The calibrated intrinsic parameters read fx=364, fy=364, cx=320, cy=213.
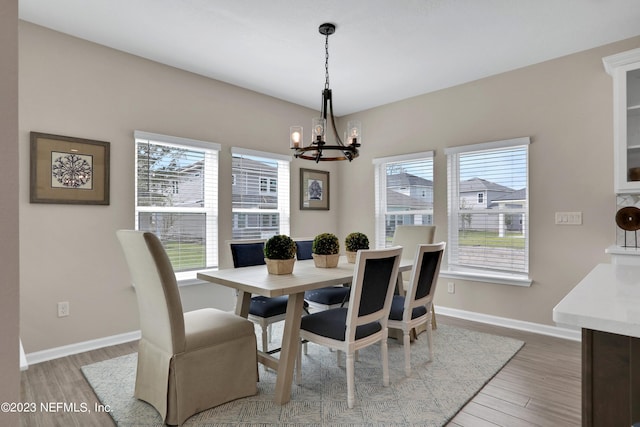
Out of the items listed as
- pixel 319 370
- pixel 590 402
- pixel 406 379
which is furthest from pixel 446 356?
pixel 590 402

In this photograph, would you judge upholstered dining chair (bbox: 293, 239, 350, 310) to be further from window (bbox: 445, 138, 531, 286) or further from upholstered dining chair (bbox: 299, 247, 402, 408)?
window (bbox: 445, 138, 531, 286)

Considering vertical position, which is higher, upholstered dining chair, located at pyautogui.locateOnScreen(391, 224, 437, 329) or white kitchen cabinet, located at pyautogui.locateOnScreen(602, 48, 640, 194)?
white kitchen cabinet, located at pyautogui.locateOnScreen(602, 48, 640, 194)

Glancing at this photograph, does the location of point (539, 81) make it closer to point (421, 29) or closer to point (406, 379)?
point (421, 29)

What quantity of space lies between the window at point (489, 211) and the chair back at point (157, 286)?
10.5ft

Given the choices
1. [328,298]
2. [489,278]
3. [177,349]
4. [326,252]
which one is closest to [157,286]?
[177,349]

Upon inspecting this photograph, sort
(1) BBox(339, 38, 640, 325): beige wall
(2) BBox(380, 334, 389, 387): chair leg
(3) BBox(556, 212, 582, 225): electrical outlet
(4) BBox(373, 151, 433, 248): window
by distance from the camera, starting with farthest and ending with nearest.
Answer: (4) BBox(373, 151, 433, 248): window
(3) BBox(556, 212, 582, 225): electrical outlet
(1) BBox(339, 38, 640, 325): beige wall
(2) BBox(380, 334, 389, 387): chair leg

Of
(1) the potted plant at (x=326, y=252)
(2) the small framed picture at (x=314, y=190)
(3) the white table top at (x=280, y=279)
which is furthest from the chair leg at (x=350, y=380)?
(2) the small framed picture at (x=314, y=190)

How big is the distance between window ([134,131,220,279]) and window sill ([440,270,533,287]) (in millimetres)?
2683

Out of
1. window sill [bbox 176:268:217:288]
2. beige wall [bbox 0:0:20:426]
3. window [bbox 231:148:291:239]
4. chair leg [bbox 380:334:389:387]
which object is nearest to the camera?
beige wall [bbox 0:0:20:426]

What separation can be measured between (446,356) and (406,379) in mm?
599

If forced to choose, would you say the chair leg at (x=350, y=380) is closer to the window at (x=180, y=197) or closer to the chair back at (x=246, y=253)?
the chair back at (x=246, y=253)

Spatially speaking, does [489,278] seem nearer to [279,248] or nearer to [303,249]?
[303,249]

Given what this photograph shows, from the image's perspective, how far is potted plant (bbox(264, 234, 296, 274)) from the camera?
2586 mm

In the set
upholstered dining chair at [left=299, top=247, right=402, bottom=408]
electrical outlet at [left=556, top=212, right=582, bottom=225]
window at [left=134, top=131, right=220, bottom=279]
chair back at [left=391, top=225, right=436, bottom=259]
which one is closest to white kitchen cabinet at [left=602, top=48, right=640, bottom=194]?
electrical outlet at [left=556, top=212, right=582, bottom=225]
